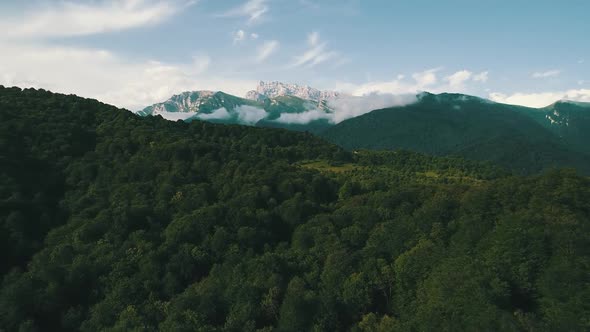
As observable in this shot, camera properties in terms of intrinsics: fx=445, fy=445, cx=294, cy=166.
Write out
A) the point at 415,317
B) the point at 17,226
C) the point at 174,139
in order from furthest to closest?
1. the point at 174,139
2. the point at 17,226
3. the point at 415,317

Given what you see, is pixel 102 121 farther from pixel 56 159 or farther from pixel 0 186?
pixel 0 186

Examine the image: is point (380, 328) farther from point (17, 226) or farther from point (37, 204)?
point (37, 204)

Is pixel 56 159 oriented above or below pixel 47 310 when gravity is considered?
above

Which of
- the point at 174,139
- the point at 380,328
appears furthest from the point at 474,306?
the point at 174,139

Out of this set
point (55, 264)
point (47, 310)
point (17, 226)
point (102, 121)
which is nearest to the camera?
point (47, 310)

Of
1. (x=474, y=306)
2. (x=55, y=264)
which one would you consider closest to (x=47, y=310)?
(x=55, y=264)

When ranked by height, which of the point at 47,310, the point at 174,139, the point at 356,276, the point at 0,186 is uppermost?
the point at 174,139

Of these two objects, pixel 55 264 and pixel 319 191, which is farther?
pixel 319 191
